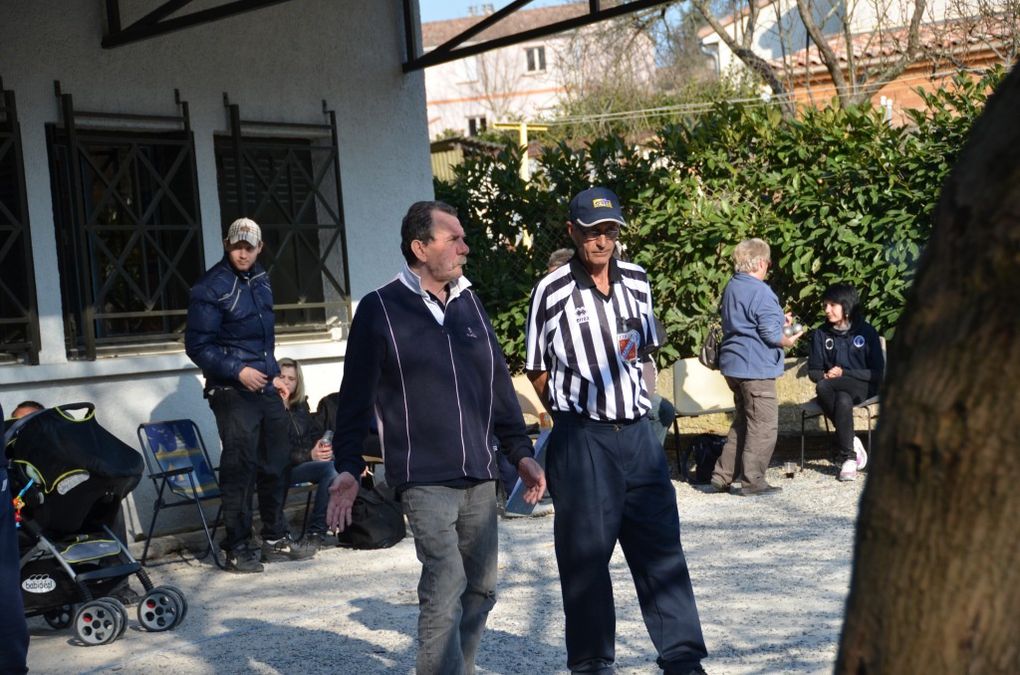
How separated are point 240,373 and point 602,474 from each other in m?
3.97

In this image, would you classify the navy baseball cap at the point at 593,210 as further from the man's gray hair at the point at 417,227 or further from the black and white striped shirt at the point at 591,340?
the man's gray hair at the point at 417,227

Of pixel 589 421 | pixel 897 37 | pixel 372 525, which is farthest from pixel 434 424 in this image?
pixel 897 37

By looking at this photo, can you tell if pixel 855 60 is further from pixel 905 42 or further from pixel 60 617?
pixel 60 617

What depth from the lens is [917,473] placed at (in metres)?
1.78

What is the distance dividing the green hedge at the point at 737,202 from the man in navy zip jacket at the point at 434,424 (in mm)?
7085

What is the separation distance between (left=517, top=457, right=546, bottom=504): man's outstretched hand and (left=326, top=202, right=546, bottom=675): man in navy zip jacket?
0.19 metres

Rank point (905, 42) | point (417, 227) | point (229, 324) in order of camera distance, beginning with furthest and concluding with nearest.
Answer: point (905, 42) < point (229, 324) < point (417, 227)

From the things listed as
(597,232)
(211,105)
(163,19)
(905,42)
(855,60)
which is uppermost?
(905,42)

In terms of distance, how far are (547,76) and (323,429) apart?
6539 cm

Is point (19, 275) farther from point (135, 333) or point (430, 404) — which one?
point (430, 404)

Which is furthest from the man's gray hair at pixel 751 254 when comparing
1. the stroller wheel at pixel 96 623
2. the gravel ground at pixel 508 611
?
the stroller wheel at pixel 96 623

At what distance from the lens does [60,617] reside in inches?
297

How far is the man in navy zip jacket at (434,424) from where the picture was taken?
15.7 feet

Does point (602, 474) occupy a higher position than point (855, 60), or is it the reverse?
point (855, 60)
